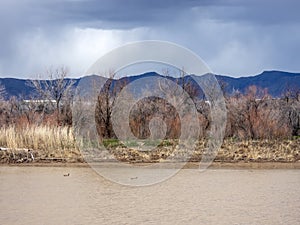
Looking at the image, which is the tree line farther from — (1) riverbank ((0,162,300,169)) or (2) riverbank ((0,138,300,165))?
(1) riverbank ((0,162,300,169))

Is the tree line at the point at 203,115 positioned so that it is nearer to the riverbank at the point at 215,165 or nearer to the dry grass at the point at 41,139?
the dry grass at the point at 41,139

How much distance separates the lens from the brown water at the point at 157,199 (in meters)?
7.68

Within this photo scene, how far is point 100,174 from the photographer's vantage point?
1236 centimetres

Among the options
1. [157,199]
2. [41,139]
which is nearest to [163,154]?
[41,139]

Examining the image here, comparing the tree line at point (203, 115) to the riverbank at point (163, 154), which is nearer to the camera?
the riverbank at point (163, 154)

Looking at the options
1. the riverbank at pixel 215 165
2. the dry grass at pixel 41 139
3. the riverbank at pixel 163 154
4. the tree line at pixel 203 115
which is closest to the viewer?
the riverbank at pixel 215 165

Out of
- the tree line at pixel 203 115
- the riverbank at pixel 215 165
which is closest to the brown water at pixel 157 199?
the riverbank at pixel 215 165

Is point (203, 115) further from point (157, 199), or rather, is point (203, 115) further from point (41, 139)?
point (157, 199)

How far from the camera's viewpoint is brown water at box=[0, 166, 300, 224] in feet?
25.2

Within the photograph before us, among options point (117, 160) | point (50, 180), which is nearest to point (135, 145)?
point (117, 160)

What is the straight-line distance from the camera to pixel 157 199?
9.14 meters

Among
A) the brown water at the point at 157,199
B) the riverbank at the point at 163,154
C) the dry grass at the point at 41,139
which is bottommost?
the brown water at the point at 157,199

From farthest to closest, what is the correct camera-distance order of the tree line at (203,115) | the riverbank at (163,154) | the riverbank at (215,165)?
the tree line at (203,115)
the riverbank at (163,154)
the riverbank at (215,165)

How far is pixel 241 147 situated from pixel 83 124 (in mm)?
4567
